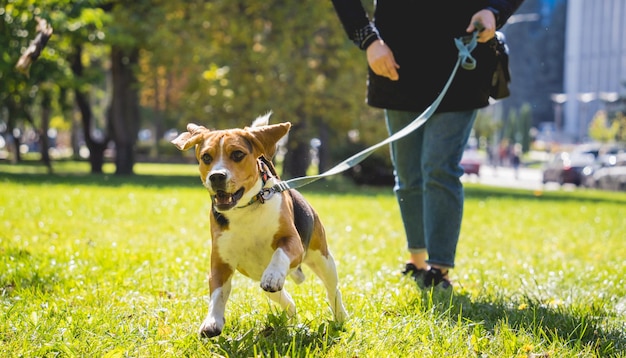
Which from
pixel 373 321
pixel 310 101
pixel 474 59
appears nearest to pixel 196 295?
pixel 373 321

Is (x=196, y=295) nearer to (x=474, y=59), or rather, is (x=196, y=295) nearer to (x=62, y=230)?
(x=474, y=59)

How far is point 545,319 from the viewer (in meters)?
3.65

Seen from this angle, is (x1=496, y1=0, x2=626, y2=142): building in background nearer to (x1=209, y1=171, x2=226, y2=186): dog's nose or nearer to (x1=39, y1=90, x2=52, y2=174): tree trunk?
(x1=39, y1=90, x2=52, y2=174): tree trunk

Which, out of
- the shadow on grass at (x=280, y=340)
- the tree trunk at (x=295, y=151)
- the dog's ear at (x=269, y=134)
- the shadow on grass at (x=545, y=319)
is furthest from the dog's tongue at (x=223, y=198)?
the tree trunk at (x=295, y=151)

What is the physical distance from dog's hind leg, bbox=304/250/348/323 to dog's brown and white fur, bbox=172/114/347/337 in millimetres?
185

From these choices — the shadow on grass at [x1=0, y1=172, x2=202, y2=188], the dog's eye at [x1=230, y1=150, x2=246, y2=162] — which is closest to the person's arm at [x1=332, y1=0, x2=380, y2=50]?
the dog's eye at [x1=230, y1=150, x2=246, y2=162]

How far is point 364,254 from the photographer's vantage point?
6.39 metres

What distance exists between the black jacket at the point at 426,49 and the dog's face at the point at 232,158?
55.8 inches

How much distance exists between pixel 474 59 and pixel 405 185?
99cm

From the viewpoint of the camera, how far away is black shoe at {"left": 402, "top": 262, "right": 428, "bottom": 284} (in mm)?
4685

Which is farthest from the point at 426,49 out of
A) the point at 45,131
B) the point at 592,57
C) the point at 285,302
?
the point at 592,57

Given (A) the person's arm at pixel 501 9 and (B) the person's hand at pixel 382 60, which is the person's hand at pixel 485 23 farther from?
(B) the person's hand at pixel 382 60

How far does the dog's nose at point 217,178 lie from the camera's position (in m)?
3.01

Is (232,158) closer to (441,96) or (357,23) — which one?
(441,96)
